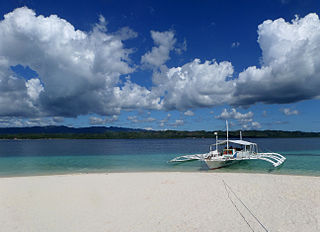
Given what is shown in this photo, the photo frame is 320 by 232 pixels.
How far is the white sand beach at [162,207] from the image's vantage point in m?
7.23

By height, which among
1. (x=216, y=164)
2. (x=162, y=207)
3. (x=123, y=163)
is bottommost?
(x=123, y=163)

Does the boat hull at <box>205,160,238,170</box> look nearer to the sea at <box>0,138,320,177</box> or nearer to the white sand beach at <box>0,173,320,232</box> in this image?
the sea at <box>0,138,320,177</box>

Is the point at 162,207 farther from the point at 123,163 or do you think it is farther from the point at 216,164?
the point at 123,163

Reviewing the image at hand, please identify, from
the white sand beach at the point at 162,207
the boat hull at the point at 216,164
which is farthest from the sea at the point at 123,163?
the white sand beach at the point at 162,207

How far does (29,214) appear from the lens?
8.53 metres

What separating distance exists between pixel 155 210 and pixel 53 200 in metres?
5.16

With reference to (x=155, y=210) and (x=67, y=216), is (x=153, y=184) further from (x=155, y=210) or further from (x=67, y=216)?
(x=67, y=216)

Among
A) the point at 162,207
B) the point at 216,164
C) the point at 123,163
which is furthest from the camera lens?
the point at 123,163

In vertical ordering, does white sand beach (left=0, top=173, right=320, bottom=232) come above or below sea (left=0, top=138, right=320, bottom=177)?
above

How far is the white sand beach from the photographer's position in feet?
23.7

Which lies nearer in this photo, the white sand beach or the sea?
the white sand beach

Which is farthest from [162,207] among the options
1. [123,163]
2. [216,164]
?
[123,163]

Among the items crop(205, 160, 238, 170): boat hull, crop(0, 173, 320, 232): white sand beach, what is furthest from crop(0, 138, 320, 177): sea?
crop(0, 173, 320, 232): white sand beach

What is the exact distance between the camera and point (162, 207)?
906 centimetres
